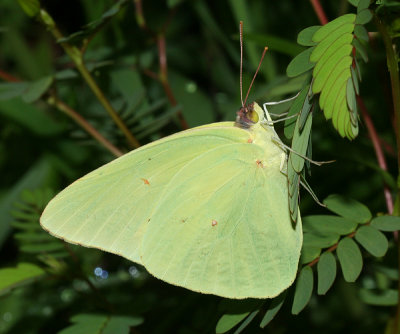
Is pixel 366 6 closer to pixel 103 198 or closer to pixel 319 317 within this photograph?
pixel 103 198

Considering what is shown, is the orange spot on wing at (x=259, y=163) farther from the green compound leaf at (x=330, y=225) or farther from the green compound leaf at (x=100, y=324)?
the green compound leaf at (x=100, y=324)

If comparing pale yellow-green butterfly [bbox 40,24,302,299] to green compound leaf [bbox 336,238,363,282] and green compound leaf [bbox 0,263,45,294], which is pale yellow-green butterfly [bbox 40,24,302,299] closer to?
green compound leaf [bbox 336,238,363,282]

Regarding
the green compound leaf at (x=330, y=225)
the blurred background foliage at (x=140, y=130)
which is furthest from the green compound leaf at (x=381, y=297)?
the green compound leaf at (x=330, y=225)

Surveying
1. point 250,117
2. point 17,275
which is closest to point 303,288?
point 250,117

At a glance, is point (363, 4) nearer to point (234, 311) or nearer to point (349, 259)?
point (349, 259)

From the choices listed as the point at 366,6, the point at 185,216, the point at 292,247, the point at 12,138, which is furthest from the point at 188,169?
the point at 12,138

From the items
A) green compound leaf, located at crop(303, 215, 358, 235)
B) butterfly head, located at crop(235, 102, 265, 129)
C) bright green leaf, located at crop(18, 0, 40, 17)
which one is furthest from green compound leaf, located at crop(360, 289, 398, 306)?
bright green leaf, located at crop(18, 0, 40, 17)
